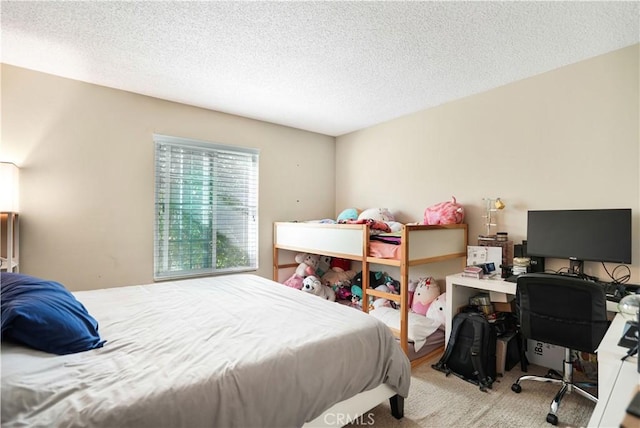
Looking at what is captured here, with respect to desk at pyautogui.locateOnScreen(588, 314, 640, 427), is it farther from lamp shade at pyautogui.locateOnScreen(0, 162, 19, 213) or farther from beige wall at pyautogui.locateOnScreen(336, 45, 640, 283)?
lamp shade at pyautogui.locateOnScreen(0, 162, 19, 213)

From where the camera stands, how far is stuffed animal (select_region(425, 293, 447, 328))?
2797 millimetres

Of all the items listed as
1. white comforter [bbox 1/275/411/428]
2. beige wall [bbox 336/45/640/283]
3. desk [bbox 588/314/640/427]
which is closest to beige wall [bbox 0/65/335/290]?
white comforter [bbox 1/275/411/428]

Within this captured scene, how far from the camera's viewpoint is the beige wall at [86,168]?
2.51 metres

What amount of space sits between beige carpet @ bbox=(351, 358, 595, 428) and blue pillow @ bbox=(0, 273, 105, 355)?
1475 mm

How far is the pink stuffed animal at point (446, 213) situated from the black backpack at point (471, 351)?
86cm

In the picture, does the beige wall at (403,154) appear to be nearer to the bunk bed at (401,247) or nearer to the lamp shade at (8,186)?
the lamp shade at (8,186)

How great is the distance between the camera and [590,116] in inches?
90.9

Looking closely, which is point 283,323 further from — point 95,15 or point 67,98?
point 67,98

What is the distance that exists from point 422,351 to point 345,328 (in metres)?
1.40

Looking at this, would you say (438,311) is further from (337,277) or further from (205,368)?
(205,368)

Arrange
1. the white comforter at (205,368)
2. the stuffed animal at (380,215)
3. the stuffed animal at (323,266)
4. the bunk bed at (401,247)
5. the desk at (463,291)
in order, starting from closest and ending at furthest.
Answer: the white comforter at (205,368), the desk at (463,291), the bunk bed at (401,247), the stuffed animal at (380,215), the stuffed animal at (323,266)

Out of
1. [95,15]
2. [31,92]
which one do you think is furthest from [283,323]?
[31,92]

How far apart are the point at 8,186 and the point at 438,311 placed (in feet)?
11.7

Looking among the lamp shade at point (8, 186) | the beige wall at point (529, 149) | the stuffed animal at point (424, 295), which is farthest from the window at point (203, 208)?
the stuffed animal at point (424, 295)
